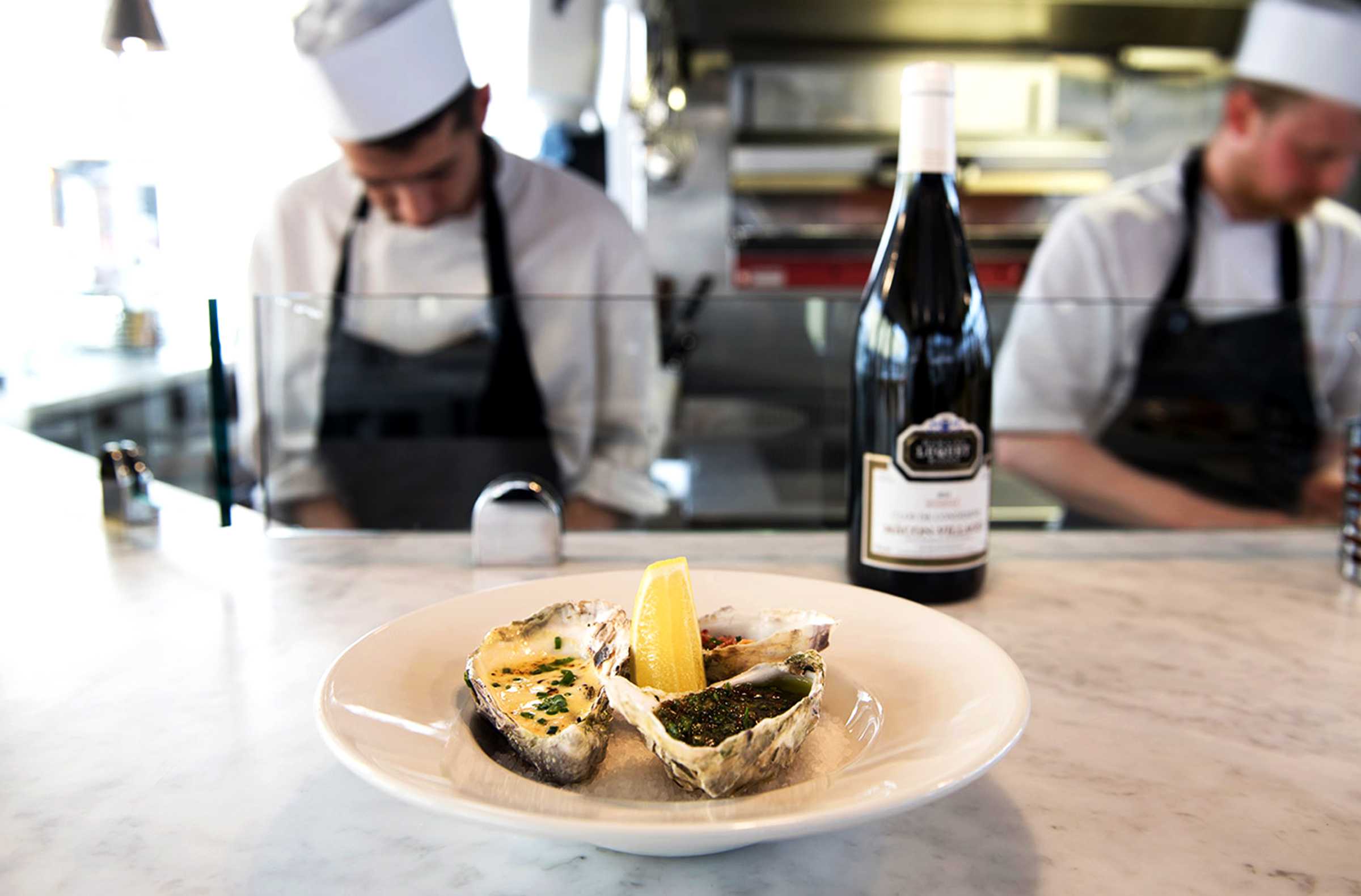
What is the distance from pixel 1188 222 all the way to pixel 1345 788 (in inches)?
57.5

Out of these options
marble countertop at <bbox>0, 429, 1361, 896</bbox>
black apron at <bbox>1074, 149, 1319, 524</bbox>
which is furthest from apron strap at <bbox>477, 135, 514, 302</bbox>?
black apron at <bbox>1074, 149, 1319, 524</bbox>

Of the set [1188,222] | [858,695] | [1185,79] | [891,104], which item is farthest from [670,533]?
[1185,79]

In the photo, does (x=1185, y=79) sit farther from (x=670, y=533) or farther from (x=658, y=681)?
(x=658, y=681)

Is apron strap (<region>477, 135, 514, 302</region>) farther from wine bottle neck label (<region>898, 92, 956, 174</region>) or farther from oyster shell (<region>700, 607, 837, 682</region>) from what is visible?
oyster shell (<region>700, 607, 837, 682</region>)

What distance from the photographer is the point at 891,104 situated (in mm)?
2637

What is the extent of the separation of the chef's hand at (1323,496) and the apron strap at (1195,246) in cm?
79

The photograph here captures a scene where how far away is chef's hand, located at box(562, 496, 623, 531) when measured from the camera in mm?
843

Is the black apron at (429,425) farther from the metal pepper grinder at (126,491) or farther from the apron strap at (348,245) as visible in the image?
the apron strap at (348,245)

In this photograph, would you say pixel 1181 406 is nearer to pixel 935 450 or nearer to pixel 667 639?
pixel 935 450

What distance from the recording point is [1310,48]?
2031 mm

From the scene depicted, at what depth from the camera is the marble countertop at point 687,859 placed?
14.1 inches

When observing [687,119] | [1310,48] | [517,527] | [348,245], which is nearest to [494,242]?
[348,245]

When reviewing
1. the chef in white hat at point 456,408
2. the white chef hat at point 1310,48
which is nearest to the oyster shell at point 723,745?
the chef in white hat at point 456,408

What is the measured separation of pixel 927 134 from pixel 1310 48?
75.8 inches
